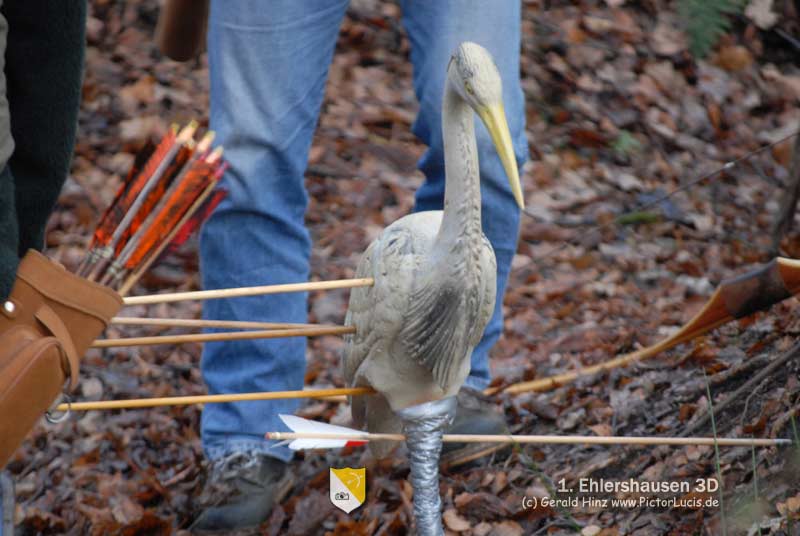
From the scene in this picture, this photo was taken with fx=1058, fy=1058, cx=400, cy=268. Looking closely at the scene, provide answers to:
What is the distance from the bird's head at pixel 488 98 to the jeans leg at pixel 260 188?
2.80ft

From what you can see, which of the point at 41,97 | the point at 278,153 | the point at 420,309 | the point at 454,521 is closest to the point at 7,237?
the point at 41,97

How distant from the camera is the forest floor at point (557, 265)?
2.93 metres

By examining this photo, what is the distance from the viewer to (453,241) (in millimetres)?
2145

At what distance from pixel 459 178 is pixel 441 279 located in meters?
0.21

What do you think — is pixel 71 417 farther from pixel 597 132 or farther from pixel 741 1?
pixel 741 1

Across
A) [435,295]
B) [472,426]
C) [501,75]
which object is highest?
[501,75]

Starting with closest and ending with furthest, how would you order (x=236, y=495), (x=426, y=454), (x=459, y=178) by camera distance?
(x=459, y=178) → (x=426, y=454) → (x=236, y=495)

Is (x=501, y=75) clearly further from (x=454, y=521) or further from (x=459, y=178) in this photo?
(x=454, y=521)

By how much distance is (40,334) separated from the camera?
75.3 inches

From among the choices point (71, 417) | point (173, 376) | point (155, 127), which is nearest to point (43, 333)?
point (71, 417)

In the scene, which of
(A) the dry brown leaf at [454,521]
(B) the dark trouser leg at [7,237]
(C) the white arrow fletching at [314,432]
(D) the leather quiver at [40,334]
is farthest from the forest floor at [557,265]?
(B) the dark trouser leg at [7,237]

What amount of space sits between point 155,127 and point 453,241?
382 centimetres

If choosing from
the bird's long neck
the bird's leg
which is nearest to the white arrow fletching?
the bird's leg

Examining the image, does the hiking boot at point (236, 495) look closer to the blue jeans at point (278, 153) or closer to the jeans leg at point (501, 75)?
the blue jeans at point (278, 153)
